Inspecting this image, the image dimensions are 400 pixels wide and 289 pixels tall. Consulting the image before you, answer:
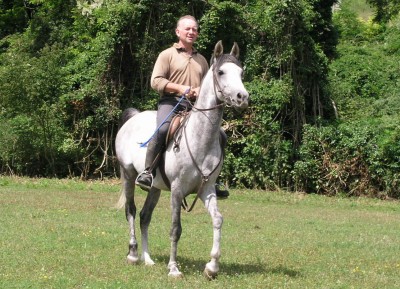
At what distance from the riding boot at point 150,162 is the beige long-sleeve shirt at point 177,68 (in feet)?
2.32

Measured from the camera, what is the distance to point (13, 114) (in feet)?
83.6

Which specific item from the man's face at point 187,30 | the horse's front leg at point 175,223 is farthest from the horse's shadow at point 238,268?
the man's face at point 187,30

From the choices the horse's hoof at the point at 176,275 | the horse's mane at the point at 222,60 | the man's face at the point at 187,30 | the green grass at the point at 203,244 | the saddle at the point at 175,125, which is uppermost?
the man's face at the point at 187,30

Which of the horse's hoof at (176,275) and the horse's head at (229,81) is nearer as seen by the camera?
the horse's head at (229,81)

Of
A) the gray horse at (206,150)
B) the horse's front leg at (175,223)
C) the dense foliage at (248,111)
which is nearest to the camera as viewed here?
the gray horse at (206,150)

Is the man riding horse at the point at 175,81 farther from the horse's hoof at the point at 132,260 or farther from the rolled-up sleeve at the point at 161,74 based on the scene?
the horse's hoof at the point at 132,260

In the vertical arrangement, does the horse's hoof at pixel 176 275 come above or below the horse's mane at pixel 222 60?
below

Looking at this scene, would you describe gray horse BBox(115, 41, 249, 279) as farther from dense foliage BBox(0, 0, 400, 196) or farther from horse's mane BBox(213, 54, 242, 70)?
dense foliage BBox(0, 0, 400, 196)

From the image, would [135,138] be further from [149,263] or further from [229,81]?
[229,81]

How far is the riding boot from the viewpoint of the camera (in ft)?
30.5

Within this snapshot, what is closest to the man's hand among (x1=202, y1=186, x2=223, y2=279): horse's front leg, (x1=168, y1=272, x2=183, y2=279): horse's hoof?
(x1=202, y1=186, x2=223, y2=279): horse's front leg

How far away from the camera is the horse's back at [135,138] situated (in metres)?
10.0

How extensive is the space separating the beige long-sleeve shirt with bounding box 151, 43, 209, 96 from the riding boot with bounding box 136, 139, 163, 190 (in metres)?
0.71

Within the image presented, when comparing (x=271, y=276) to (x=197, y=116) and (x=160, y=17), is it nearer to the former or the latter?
(x=197, y=116)
